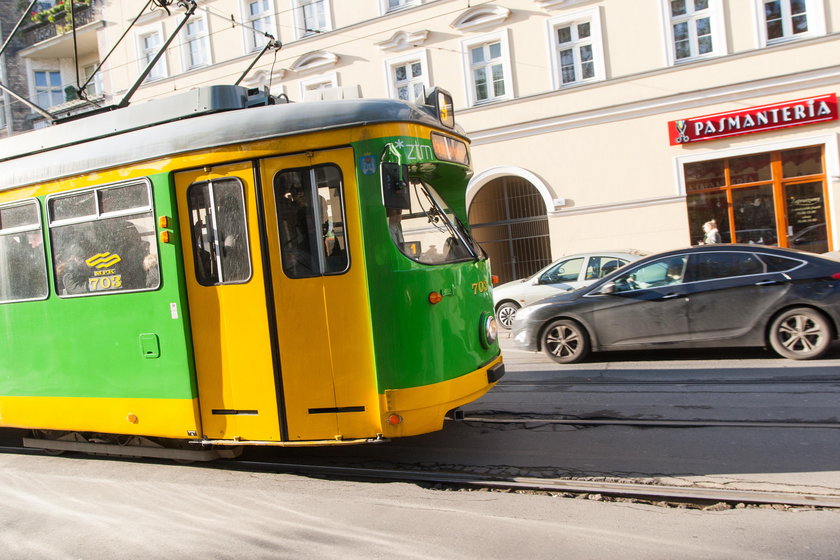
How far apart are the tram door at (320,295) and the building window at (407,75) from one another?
1587cm

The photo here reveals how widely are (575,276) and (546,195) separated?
19.4ft

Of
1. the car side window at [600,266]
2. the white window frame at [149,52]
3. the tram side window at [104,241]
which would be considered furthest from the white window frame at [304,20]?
the tram side window at [104,241]

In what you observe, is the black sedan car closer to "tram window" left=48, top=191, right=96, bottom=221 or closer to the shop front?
"tram window" left=48, top=191, right=96, bottom=221

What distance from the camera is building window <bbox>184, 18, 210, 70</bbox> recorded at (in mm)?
23406

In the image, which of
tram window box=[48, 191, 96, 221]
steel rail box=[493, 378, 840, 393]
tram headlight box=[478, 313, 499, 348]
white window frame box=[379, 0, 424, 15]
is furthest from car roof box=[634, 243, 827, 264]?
white window frame box=[379, 0, 424, 15]

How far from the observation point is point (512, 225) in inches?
813

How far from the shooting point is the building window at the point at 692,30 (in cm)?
1683

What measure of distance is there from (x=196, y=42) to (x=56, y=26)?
29.7 ft

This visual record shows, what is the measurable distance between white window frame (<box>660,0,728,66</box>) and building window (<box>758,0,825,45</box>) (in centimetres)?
87

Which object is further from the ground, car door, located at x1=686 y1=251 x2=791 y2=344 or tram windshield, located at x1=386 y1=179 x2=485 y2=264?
tram windshield, located at x1=386 y1=179 x2=485 y2=264

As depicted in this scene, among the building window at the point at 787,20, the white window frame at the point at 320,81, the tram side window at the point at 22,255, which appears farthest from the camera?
the white window frame at the point at 320,81

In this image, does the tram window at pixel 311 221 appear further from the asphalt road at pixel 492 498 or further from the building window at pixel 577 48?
the building window at pixel 577 48

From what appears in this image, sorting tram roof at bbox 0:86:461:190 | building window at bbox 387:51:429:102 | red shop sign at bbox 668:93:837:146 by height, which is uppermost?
building window at bbox 387:51:429:102

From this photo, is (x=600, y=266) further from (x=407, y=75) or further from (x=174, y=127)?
(x=407, y=75)
